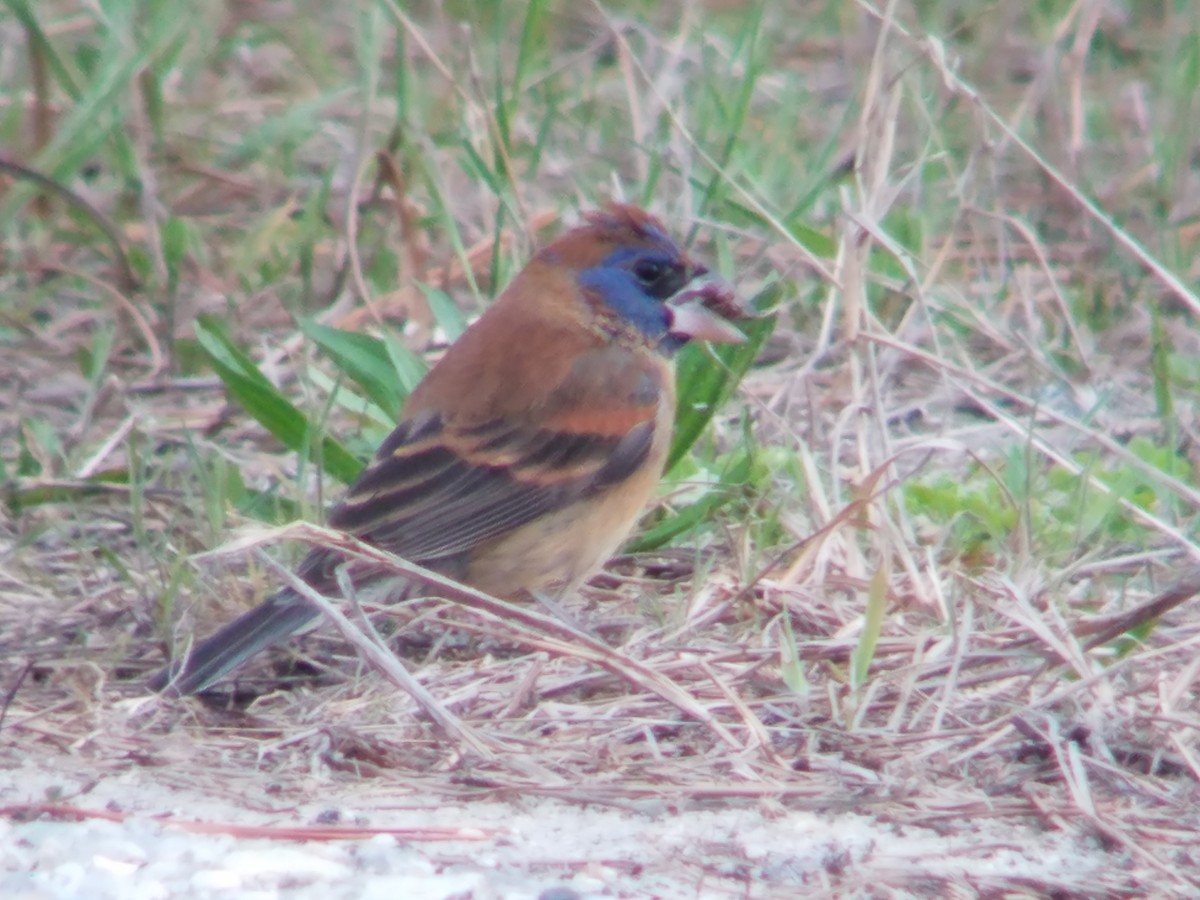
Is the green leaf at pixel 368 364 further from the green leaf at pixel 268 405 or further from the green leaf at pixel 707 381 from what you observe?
the green leaf at pixel 707 381

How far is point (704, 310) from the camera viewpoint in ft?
14.5

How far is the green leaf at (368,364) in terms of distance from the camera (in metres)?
4.48

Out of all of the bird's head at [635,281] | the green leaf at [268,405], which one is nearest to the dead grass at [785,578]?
the green leaf at [268,405]

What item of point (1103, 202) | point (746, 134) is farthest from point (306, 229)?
point (1103, 202)

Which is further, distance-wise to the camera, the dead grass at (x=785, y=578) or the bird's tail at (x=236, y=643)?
the bird's tail at (x=236, y=643)

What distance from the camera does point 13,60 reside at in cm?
700

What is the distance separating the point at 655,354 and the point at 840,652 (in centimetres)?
117

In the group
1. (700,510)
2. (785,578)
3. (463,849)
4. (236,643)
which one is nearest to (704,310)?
(700,510)

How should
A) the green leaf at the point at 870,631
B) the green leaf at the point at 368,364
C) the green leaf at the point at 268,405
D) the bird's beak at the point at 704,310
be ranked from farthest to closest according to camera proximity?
the green leaf at the point at 368,364 → the bird's beak at the point at 704,310 → the green leaf at the point at 268,405 → the green leaf at the point at 870,631

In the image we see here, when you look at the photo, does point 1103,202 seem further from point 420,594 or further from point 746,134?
point 420,594

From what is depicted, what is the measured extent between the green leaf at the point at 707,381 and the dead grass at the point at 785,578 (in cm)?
11

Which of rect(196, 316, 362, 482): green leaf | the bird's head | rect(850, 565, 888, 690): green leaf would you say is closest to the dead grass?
rect(850, 565, 888, 690): green leaf

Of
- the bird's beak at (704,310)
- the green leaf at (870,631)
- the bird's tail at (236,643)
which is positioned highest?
the bird's beak at (704,310)

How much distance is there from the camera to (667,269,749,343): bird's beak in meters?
4.36
